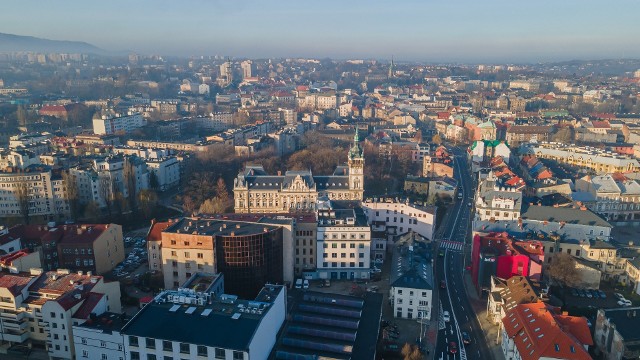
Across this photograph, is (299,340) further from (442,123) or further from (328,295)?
(442,123)

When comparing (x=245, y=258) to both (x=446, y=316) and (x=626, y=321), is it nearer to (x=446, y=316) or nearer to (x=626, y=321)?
(x=446, y=316)

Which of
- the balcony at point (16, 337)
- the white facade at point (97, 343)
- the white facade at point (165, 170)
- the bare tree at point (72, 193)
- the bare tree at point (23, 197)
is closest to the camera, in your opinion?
the white facade at point (97, 343)

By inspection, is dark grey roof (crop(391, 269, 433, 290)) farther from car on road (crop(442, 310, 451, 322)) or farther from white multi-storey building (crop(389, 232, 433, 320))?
car on road (crop(442, 310, 451, 322))

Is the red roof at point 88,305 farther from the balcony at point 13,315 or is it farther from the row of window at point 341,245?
the row of window at point 341,245

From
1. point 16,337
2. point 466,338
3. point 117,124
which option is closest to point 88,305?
point 16,337


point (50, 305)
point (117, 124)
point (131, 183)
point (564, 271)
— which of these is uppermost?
point (117, 124)

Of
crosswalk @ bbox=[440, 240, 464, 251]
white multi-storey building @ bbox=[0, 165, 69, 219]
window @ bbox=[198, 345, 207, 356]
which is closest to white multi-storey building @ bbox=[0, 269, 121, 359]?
window @ bbox=[198, 345, 207, 356]

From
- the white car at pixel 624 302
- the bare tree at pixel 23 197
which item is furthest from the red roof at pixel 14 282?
the white car at pixel 624 302
